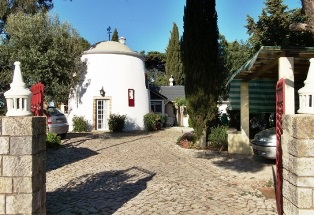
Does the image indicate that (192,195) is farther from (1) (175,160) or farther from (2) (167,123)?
(2) (167,123)

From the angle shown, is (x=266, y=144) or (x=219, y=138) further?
(x=219, y=138)

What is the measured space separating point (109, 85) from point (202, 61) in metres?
10.5

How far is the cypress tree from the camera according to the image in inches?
571

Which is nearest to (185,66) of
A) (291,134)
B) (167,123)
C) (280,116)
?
(280,116)

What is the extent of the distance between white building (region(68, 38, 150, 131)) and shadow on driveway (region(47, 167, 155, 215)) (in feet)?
47.2

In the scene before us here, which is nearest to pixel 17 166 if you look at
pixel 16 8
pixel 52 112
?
pixel 52 112

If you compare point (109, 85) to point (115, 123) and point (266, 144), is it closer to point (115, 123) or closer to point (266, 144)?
point (115, 123)

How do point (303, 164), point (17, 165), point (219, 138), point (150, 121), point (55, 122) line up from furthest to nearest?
1. point (150, 121)
2. point (55, 122)
3. point (219, 138)
4. point (17, 165)
5. point (303, 164)

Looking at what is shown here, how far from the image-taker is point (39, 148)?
4.68 m

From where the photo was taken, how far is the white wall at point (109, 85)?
23.5 meters

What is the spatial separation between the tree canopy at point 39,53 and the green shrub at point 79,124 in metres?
5.60

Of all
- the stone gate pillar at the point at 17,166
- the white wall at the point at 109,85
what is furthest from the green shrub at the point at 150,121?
the stone gate pillar at the point at 17,166

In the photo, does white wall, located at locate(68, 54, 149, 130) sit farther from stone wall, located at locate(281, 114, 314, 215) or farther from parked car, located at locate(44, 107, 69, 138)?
stone wall, located at locate(281, 114, 314, 215)

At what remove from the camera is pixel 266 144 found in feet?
34.2
